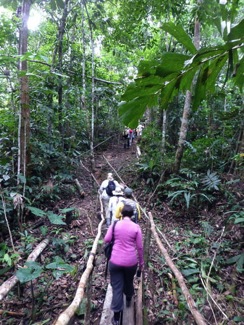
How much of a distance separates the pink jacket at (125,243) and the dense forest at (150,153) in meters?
0.69

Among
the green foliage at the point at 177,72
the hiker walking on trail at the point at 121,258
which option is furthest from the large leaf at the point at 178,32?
the hiker walking on trail at the point at 121,258

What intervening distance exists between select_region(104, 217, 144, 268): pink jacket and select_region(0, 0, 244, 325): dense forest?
27.3 inches

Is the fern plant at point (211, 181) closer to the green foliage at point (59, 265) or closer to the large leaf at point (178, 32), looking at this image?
the green foliage at point (59, 265)

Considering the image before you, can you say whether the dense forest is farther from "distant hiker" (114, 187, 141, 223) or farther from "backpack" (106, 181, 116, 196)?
"backpack" (106, 181, 116, 196)

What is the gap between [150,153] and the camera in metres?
10.9

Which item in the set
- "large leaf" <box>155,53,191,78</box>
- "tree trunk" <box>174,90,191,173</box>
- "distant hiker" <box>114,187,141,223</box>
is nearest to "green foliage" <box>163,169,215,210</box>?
"tree trunk" <box>174,90,191,173</box>

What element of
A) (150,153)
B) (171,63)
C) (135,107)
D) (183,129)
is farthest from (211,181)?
(171,63)

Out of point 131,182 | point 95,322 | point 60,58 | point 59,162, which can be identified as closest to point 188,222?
point 131,182

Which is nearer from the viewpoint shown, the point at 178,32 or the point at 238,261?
the point at 178,32

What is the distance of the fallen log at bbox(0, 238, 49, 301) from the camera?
4.02 m

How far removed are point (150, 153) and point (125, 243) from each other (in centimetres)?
762

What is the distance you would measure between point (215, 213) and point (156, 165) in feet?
10.3

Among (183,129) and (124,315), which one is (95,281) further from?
(183,129)

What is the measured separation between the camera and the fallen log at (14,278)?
402 centimetres
